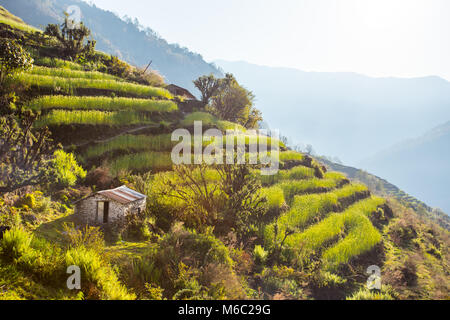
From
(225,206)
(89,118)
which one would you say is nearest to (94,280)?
(225,206)

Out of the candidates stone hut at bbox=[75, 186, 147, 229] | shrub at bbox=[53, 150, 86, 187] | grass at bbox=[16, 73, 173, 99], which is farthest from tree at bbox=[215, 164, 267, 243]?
grass at bbox=[16, 73, 173, 99]

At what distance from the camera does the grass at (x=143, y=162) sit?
10814 mm

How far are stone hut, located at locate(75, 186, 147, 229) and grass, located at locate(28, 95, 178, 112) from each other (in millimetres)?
7677

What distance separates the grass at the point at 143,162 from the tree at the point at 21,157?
256 cm

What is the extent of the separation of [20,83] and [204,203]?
454 inches

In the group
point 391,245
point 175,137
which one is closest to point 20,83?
point 175,137

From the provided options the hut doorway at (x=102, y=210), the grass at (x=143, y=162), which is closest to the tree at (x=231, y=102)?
the grass at (x=143, y=162)

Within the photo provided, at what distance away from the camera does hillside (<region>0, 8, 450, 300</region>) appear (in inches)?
176

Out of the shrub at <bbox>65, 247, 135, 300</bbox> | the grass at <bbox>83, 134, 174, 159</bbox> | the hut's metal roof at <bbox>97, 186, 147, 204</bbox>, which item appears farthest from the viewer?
the grass at <bbox>83, 134, 174, 159</bbox>

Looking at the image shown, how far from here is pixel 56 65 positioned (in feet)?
57.6

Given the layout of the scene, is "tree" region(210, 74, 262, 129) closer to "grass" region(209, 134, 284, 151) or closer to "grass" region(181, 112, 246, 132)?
"grass" region(181, 112, 246, 132)

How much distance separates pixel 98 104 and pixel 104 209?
978cm

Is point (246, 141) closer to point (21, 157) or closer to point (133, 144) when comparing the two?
point (133, 144)

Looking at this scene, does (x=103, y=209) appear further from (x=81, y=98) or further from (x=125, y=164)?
(x=81, y=98)
